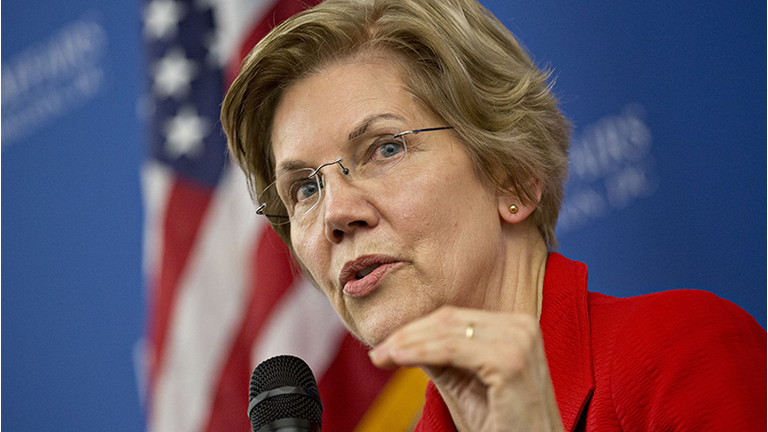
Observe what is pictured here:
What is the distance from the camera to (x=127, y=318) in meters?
2.93

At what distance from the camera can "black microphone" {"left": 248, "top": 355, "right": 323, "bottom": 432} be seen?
3.40 feet

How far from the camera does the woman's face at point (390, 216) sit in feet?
4.15

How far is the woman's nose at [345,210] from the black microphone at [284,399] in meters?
0.26

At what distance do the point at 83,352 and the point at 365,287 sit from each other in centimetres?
214

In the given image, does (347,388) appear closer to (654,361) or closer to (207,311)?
(207,311)

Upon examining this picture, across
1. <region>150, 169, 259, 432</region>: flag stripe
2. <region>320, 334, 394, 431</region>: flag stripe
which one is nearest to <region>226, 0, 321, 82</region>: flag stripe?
<region>150, 169, 259, 432</region>: flag stripe

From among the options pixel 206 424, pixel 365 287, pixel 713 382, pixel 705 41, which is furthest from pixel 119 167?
pixel 713 382

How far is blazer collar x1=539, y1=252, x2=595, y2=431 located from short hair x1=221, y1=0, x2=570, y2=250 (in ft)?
0.54

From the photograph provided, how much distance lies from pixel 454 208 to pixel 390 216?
0.12 metres

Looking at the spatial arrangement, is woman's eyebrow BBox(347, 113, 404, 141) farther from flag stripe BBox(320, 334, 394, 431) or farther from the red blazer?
flag stripe BBox(320, 334, 394, 431)

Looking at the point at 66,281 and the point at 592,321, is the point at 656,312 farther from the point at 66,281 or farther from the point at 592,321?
the point at 66,281

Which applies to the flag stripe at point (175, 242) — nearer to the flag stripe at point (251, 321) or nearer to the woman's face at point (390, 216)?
the flag stripe at point (251, 321)

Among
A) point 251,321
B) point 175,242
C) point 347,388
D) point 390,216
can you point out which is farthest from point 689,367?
point 175,242

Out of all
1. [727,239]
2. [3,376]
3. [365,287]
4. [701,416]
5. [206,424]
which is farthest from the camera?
[3,376]
